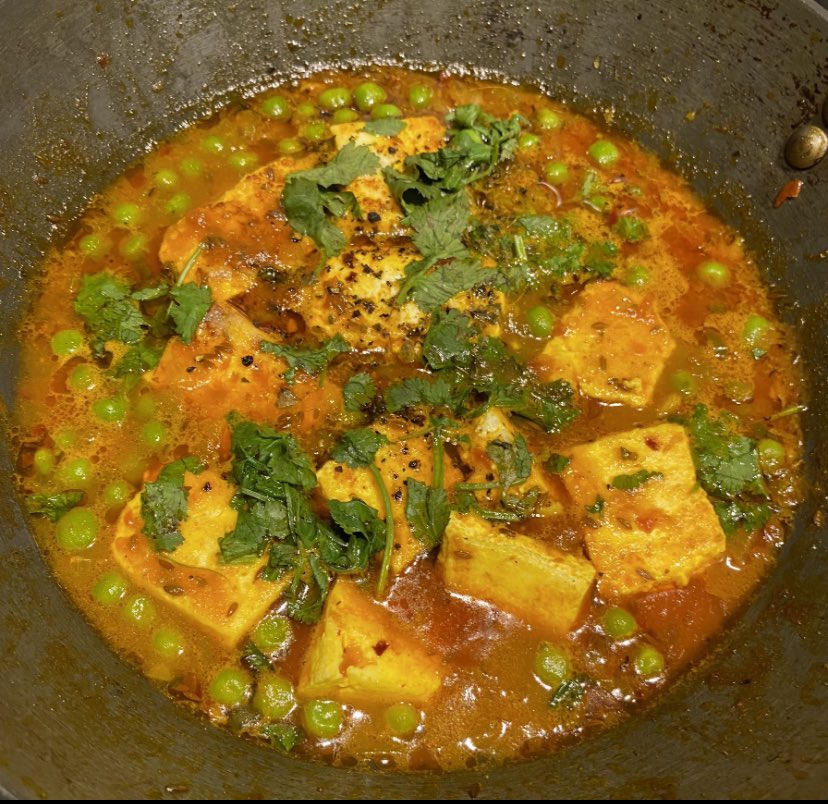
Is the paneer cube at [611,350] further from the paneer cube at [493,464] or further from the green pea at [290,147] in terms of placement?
the green pea at [290,147]

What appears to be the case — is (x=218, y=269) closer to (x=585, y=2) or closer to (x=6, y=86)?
(x=6, y=86)

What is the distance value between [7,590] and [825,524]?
167 inches

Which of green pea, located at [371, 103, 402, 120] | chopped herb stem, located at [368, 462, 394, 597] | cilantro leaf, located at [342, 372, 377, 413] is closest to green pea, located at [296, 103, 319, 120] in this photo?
green pea, located at [371, 103, 402, 120]

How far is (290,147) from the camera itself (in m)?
5.00

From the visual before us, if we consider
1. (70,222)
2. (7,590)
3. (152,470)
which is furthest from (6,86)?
(7,590)

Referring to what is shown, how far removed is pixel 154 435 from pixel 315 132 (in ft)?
7.86

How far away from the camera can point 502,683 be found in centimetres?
367

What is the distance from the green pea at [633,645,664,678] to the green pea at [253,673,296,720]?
174 cm

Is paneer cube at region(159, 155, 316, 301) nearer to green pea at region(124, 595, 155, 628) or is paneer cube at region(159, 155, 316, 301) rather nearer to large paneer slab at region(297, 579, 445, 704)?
green pea at region(124, 595, 155, 628)

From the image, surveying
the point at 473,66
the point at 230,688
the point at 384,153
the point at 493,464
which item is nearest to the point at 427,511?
the point at 493,464

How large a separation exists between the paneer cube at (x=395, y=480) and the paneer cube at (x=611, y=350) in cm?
94

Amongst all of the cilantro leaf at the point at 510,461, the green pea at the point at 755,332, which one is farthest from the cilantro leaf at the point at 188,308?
the green pea at the point at 755,332

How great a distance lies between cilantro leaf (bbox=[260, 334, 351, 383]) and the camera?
13.7 feet

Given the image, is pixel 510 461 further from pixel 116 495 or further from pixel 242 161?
pixel 242 161
